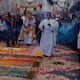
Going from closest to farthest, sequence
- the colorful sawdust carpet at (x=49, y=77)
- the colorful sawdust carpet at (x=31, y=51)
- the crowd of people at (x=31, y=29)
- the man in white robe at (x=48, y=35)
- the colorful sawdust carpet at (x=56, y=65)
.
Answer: the colorful sawdust carpet at (x=49, y=77), the colorful sawdust carpet at (x=56, y=65), the man in white robe at (x=48, y=35), the colorful sawdust carpet at (x=31, y=51), the crowd of people at (x=31, y=29)

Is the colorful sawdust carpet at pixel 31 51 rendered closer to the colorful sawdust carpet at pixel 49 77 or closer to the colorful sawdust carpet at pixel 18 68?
the colorful sawdust carpet at pixel 18 68

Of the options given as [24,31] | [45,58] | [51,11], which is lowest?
[45,58]

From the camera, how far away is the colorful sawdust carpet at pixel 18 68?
4.74m

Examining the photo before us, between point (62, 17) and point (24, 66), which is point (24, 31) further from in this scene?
point (24, 66)

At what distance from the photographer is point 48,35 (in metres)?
7.05

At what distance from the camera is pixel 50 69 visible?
5430 mm

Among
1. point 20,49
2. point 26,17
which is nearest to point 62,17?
point 26,17

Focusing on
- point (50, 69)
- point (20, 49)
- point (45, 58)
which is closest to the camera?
point (50, 69)

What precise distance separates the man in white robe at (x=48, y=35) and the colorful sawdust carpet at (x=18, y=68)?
0.56 m

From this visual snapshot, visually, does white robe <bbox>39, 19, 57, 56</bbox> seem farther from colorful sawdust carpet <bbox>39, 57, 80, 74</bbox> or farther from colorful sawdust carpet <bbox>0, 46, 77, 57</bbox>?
colorful sawdust carpet <bbox>39, 57, 80, 74</bbox>

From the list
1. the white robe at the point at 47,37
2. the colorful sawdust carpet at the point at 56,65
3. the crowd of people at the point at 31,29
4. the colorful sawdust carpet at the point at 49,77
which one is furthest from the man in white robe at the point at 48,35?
the colorful sawdust carpet at the point at 49,77

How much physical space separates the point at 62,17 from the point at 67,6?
38cm

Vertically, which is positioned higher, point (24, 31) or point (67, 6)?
point (67, 6)

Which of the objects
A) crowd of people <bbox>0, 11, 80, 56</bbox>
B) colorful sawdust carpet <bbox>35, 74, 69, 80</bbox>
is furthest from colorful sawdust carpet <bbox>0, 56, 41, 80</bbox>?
crowd of people <bbox>0, 11, 80, 56</bbox>
